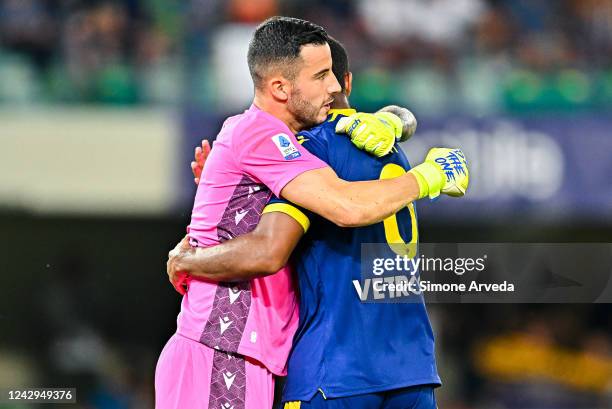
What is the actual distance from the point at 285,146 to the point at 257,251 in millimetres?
410

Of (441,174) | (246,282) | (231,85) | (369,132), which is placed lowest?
(246,282)

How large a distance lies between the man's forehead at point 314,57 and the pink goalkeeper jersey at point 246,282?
0.25 m

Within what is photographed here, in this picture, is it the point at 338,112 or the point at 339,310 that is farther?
the point at 338,112

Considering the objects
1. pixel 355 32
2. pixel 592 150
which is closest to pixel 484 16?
pixel 355 32

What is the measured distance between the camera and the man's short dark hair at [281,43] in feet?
13.6

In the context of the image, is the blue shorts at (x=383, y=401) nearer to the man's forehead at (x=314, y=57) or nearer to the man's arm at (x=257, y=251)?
the man's arm at (x=257, y=251)

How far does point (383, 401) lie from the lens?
3.95 m

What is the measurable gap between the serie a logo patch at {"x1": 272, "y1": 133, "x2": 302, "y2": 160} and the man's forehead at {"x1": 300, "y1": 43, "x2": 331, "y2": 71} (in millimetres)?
294

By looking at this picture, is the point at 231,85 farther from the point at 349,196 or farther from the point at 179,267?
the point at 349,196

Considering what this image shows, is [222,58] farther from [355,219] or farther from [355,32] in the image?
[355,219]

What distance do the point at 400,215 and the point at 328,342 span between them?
1.85 feet

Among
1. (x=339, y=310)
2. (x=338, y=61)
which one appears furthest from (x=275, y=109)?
(x=339, y=310)

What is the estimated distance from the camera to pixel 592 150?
424 inches

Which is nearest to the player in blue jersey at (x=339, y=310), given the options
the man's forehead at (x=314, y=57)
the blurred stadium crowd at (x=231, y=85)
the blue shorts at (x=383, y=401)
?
the blue shorts at (x=383, y=401)
